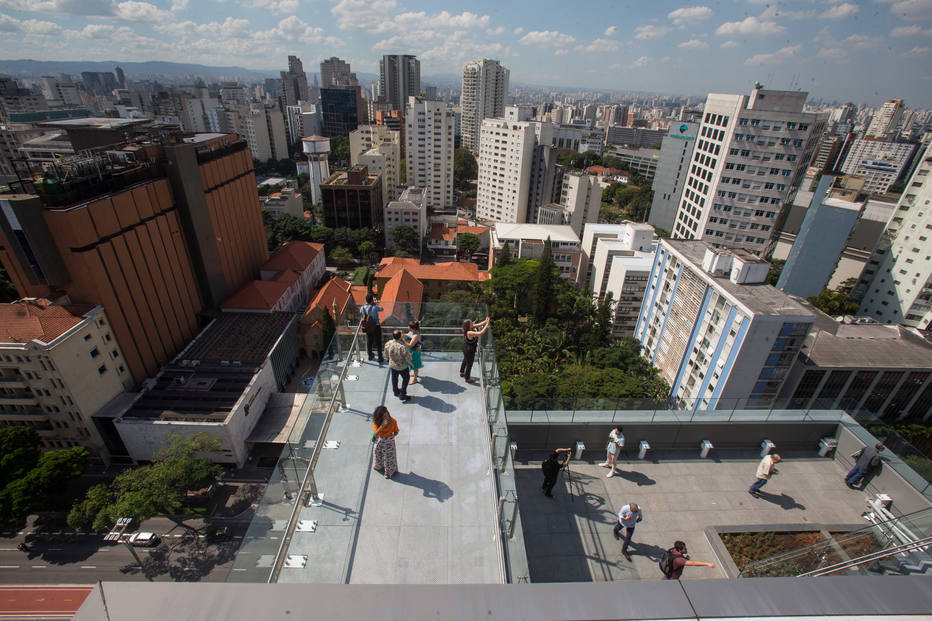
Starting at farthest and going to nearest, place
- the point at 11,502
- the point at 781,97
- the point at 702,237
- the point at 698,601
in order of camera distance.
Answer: the point at 702,237 < the point at 781,97 < the point at 11,502 < the point at 698,601

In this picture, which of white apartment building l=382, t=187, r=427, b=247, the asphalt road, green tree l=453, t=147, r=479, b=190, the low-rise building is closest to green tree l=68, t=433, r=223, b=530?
the asphalt road

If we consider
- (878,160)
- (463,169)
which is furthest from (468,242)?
(878,160)

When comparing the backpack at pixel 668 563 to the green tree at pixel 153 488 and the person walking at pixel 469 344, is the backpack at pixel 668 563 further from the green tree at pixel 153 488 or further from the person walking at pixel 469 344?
the green tree at pixel 153 488

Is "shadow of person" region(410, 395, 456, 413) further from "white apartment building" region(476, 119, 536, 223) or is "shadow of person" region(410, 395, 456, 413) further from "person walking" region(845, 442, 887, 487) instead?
"white apartment building" region(476, 119, 536, 223)

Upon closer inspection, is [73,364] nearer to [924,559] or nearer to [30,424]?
[30,424]

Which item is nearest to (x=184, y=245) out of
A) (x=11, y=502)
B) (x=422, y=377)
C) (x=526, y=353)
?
(x=11, y=502)

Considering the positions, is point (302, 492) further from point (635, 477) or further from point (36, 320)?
point (36, 320)
